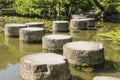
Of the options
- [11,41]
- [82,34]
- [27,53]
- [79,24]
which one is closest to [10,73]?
[27,53]

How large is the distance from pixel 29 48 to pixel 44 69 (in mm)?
5168

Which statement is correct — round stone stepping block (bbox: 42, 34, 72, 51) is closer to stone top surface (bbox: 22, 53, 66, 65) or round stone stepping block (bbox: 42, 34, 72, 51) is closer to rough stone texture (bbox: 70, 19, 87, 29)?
stone top surface (bbox: 22, 53, 66, 65)

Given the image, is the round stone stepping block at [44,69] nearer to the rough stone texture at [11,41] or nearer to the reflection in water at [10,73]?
the reflection in water at [10,73]

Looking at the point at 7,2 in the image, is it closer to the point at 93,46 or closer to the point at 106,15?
the point at 106,15

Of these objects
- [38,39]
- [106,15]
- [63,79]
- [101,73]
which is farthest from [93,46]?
[106,15]

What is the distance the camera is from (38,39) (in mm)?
15062

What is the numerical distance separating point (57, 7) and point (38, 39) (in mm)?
10834

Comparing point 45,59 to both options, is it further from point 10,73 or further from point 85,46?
point 85,46

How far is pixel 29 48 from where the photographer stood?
13852 millimetres

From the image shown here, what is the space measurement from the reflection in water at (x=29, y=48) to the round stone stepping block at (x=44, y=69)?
389 centimetres

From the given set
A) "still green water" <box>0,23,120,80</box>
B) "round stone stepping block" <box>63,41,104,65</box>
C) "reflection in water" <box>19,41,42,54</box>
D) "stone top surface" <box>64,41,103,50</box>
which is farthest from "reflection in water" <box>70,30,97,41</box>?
"round stone stepping block" <box>63,41,104,65</box>

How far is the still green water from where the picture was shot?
32.7ft

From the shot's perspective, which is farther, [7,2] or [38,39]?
[7,2]

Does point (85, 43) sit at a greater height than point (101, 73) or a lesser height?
greater
